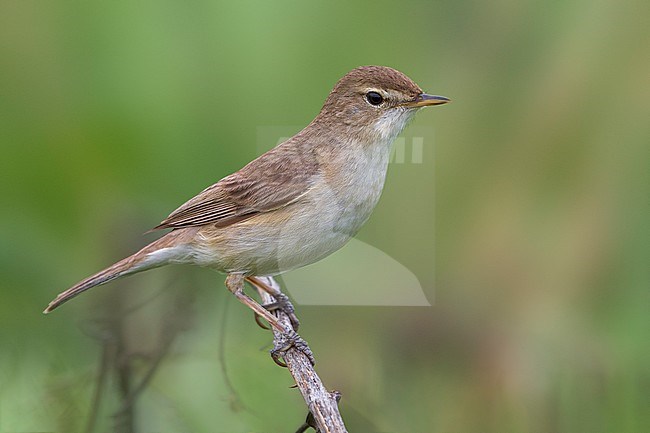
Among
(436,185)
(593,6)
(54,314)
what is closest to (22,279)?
(54,314)

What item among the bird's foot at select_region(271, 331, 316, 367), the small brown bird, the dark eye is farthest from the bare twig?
the dark eye

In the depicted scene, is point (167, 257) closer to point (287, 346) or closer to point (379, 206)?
point (287, 346)

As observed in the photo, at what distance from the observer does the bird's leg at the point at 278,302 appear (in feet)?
12.4

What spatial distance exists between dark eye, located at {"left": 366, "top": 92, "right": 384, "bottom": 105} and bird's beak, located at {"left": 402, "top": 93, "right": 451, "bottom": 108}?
0.10 metres

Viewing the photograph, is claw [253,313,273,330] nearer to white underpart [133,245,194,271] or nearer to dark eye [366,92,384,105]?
white underpart [133,245,194,271]

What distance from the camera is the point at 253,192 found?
3504 mm

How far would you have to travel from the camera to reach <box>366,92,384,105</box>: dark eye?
3454 millimetres

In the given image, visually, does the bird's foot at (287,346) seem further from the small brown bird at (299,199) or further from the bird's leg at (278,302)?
the bird's leg at (278,302)

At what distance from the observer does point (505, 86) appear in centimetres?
402

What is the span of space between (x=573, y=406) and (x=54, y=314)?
1.92 meters

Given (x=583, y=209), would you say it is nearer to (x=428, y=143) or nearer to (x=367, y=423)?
(x=428, y=143)

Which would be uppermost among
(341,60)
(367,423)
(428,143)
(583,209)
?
(341,60)

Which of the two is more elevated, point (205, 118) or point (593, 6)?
point (593, 6)

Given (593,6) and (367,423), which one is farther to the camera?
(593,6)
